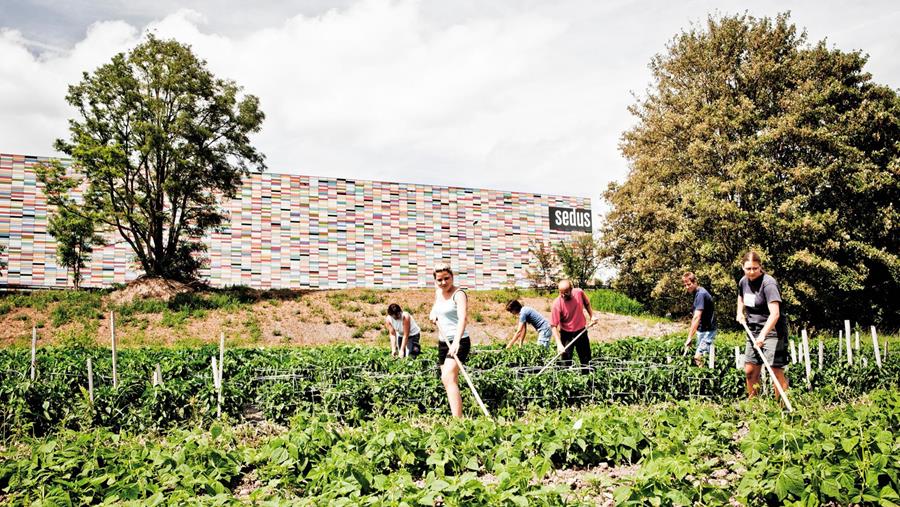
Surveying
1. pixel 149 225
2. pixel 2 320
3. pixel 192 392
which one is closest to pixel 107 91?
pixel 149 225

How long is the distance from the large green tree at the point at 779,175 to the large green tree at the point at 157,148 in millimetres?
16491

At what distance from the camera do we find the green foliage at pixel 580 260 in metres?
31.5

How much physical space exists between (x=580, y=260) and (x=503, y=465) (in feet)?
94.8

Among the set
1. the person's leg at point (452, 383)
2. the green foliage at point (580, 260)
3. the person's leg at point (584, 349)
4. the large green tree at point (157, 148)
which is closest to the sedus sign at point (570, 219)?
the green foliage at point (580, 260)

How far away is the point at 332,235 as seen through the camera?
105 ft

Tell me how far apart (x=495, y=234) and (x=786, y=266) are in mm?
18708

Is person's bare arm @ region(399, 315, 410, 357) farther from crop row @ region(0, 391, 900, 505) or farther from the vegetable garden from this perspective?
crop row @ region(0, 391, 900, 505)

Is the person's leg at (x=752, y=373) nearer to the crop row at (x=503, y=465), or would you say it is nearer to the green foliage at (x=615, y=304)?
the crop row at (x=503, y=465)

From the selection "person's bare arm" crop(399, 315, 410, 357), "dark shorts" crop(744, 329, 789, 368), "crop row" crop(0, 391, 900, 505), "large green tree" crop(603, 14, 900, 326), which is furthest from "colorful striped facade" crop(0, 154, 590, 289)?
A: "dark shorts" crop(744, 329, 789, 368)

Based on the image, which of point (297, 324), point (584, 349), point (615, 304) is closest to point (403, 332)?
point (584, 349)

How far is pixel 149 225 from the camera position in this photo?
2283 centimetres

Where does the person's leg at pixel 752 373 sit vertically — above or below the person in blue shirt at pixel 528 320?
below

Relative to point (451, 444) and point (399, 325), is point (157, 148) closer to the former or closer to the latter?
point (399, 325)

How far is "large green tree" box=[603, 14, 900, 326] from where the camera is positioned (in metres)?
19.6
